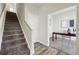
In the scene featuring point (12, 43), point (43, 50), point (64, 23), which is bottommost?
point (43, 50)

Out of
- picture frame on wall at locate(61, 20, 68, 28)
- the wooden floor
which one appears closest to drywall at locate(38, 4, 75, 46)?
the wooden floor

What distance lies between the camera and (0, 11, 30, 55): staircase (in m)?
1.20

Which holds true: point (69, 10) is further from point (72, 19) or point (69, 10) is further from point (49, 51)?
point (49, 51)

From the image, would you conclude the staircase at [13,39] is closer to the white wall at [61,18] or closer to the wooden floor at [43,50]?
the wooden floor at [43,50]

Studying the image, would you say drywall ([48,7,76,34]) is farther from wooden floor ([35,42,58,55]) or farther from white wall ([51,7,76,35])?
wooden floor ([35,42,58,55])

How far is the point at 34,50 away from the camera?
1.28 meters

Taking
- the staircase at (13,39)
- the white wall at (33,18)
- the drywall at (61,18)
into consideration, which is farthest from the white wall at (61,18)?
the staircase at (13,39)

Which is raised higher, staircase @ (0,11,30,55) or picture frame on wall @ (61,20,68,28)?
picture frame on wall @ (61,20,68,28)

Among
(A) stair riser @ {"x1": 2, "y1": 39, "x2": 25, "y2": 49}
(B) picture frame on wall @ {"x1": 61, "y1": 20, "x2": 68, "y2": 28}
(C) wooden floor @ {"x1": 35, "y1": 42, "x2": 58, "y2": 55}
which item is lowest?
(C) wooden floor @ {"x1": 35, "y1": 42, "x2": 58, "y2": 55}

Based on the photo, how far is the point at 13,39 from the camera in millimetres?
1232

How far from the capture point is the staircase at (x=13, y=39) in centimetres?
120

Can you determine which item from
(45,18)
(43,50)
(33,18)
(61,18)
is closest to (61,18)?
(61,18)

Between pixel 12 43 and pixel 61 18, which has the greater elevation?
pixel 61 18

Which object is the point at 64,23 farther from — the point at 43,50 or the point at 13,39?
the point at 13,39
